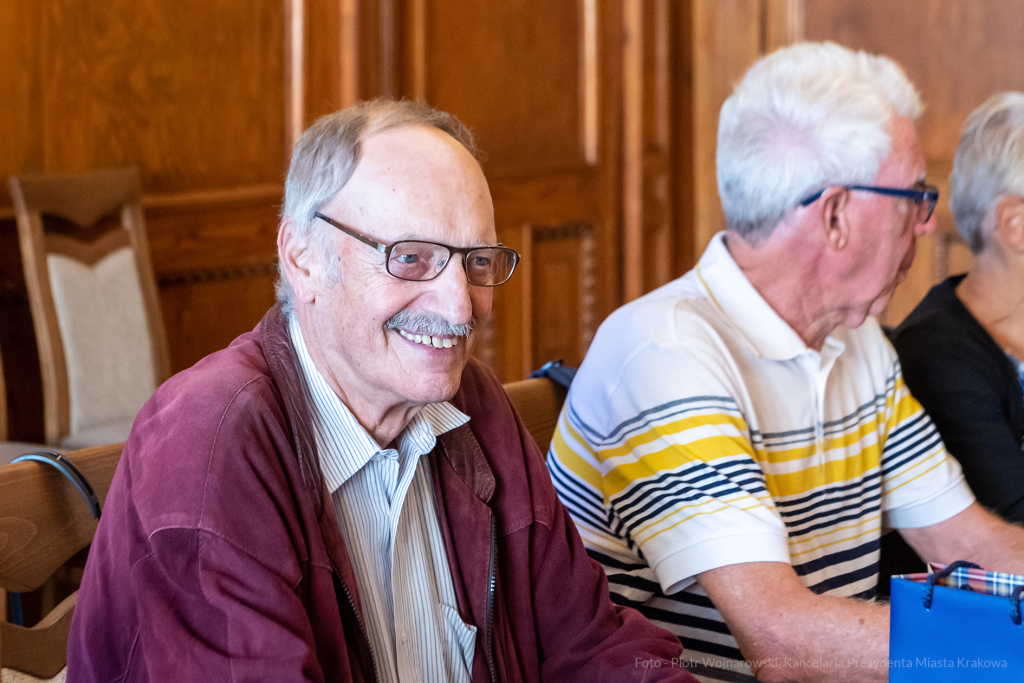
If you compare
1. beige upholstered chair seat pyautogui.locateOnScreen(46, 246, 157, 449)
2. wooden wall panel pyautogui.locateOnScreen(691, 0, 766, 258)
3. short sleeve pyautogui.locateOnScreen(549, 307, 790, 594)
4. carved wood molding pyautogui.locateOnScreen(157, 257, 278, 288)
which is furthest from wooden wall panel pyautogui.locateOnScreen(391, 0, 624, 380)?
short sleeve pyautogui.locateOnScreen(549, 307, 790, 594)

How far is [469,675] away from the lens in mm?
1150

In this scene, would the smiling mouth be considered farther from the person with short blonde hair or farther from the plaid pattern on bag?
the person with short blonde hair

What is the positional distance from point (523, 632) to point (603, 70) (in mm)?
3506

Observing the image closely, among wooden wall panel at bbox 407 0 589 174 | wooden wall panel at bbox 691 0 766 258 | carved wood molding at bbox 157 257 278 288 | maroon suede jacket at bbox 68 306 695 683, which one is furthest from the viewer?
wooden wall panel at bbox 691 0 766 258

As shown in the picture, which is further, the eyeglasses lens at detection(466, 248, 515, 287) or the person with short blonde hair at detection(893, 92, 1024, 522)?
the person with short blonde hair at detection(893, 92, 1024, 522)

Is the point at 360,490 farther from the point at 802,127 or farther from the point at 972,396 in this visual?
the point at 972,396

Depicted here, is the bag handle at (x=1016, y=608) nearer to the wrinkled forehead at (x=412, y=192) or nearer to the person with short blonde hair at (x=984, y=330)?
the wrinkled forehead at (x=412, y=192)

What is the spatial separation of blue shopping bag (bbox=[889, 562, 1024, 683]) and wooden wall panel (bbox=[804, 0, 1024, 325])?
120 inches

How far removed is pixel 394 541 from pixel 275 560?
0.68 feet

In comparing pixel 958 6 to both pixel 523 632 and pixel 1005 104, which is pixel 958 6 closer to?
pixel 1005 104

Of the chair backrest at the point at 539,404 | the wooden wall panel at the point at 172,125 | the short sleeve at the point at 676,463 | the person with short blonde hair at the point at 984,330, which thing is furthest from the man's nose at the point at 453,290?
the wooden wall panel at the point at 172,125

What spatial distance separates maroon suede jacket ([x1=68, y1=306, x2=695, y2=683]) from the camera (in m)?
0.90

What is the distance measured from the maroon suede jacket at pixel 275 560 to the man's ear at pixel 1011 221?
1.09 meters

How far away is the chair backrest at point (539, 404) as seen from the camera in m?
1.57
